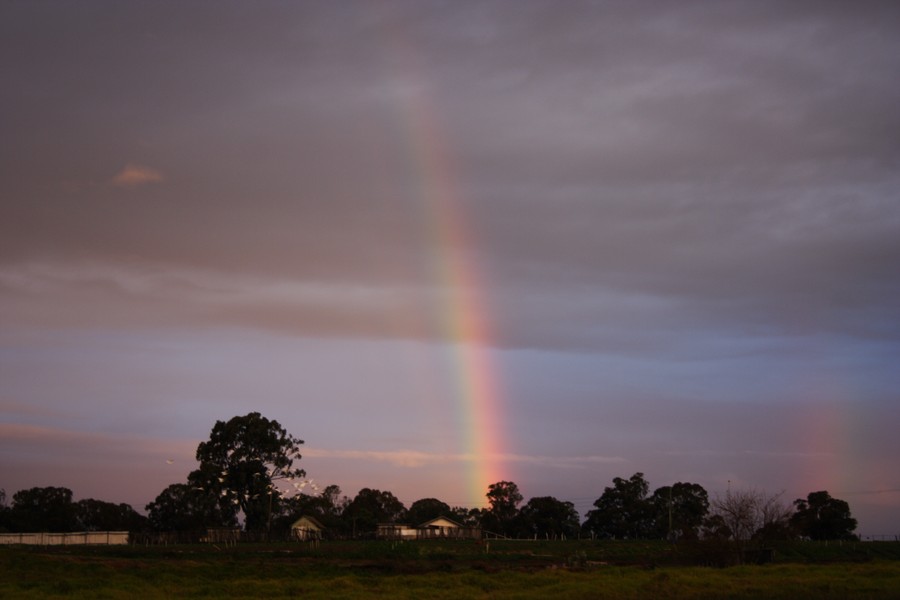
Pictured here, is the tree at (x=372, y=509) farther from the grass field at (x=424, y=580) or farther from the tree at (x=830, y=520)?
the grass field at (x=424, y=580)

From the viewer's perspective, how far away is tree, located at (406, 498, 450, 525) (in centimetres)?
15650

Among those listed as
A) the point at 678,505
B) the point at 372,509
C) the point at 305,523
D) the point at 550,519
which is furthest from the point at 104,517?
the point at 678,505

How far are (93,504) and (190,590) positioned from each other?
339ft

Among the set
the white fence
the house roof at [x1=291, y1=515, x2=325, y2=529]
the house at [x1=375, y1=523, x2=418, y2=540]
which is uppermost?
the house roof at [x1=291, y1=515, x2=325, y2=529]

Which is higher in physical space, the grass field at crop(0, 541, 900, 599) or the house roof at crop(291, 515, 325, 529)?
the house roof at crop(291, 515, 325, 529)

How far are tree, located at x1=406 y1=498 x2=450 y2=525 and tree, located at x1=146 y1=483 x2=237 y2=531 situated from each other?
4591 cm

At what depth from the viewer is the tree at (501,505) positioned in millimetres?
135375

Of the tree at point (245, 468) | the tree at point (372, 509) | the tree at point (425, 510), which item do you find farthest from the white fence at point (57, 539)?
the tree at point (425, 510)

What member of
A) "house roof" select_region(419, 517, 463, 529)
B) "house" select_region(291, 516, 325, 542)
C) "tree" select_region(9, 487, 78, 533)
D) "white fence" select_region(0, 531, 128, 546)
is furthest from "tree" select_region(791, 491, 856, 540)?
"tree" select_region(9, 487, 78, 533)

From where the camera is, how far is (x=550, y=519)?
127000 mm

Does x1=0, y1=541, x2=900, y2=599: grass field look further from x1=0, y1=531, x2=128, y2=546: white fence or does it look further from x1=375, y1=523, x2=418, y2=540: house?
x1=375, y1=523, x2=418, y2=540: house

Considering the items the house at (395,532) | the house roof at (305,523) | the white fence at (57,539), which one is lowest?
the white fence at (57,539)

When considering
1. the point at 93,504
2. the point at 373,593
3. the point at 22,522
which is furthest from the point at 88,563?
the point at 93,504

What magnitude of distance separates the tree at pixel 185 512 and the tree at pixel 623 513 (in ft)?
170
